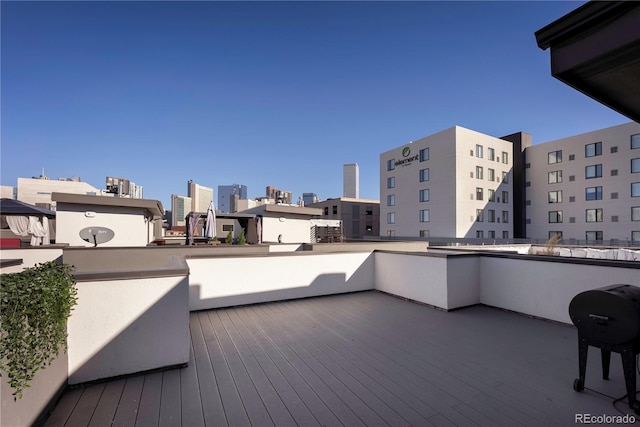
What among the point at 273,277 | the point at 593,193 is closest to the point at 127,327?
the point at 273,277

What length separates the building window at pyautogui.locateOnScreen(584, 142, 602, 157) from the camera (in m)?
25.7

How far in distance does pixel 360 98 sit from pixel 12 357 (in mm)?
17463

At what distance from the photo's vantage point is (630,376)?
2.63m

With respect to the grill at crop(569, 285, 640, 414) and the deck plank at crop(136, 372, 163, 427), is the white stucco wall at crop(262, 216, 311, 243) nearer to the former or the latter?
the deck plank at crop(136, 372, 163, 427)

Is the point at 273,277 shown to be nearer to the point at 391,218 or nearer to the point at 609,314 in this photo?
the point at 609,314

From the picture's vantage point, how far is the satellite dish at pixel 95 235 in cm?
1073

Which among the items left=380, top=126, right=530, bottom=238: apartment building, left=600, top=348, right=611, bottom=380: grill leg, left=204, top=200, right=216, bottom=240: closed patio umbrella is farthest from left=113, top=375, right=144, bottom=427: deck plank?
left=380, top=126, right=530, bottom=238: apartment building

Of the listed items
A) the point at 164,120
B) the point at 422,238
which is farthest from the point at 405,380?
the point at 422,238

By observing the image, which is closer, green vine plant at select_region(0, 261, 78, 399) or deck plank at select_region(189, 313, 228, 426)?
green vine plant at select_region(0, 261, 78, 399)

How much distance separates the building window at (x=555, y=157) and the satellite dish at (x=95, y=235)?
3947cm

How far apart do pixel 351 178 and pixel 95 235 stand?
186 m

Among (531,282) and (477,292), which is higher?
(531,282)

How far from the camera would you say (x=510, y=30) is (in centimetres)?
813

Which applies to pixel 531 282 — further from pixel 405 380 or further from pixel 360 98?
pixel 360 98
